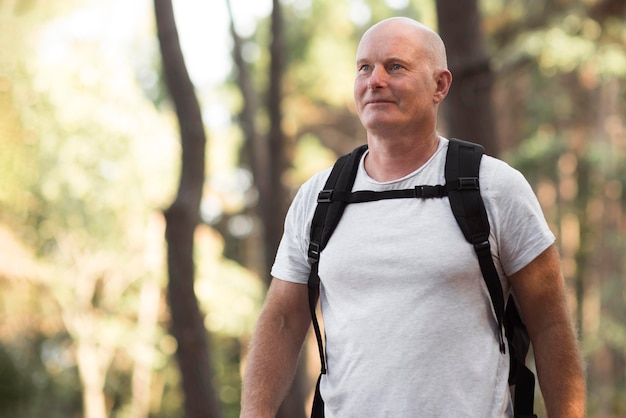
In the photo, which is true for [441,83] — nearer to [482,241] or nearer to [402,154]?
[402,154]

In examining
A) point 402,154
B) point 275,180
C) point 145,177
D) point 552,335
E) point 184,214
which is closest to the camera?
point 552,335

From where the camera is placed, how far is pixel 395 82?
2.62 m

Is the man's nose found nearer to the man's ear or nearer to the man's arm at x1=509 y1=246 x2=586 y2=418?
the man's ear

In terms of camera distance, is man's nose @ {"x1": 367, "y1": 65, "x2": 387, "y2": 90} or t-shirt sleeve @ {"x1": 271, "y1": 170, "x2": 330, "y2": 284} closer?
man's nose @ {"x1": 367, "y1": 65, "x2": 387, "y2": 90}

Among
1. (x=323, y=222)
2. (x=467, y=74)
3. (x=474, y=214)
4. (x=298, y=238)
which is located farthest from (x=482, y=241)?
(x=467, y=74)

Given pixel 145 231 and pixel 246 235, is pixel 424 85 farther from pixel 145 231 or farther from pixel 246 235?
pixel 246 235

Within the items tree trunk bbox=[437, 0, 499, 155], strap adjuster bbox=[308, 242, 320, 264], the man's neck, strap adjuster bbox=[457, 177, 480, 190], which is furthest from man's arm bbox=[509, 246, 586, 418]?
tree trunk bbox=[437, 0, 499, 155]

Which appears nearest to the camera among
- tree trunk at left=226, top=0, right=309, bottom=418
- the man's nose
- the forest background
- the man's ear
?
the man's nose

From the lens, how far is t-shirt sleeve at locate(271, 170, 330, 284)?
2.78m

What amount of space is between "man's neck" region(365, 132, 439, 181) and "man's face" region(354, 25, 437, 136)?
0.03 metres

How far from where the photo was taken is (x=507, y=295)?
103 inches

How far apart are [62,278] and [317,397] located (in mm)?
25300

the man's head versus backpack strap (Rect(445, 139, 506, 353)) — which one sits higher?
the man's head

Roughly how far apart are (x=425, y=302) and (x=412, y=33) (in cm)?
73
